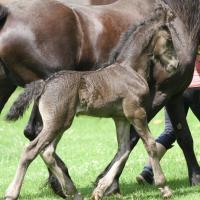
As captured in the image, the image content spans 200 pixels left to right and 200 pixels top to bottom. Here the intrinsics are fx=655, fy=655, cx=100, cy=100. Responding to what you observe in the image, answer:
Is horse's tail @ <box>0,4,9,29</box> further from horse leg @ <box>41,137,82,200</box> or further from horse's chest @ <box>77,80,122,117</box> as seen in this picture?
horse leg @ <box>41,137,82,200</box>

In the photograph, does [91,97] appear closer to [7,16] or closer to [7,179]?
[7,16]

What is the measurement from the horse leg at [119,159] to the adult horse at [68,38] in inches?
18.1

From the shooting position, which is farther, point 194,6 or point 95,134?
point 95,134

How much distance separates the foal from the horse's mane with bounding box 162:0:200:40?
0.57 m

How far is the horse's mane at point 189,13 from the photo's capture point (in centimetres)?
639

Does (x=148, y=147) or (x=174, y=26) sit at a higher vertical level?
(x=174, y=26)

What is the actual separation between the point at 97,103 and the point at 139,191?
1.35 metres

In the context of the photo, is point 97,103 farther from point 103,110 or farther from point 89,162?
point 89,162

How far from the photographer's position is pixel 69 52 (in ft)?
19.7

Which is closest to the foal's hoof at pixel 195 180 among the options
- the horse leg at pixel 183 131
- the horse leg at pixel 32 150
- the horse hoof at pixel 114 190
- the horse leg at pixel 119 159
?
the horse leg at pixel 183 131

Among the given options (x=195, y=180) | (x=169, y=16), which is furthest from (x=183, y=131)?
(x=169, y=16)

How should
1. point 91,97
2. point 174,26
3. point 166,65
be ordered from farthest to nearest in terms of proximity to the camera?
point 174,26 → point 166,65 → point 91,97

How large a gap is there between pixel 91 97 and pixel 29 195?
1.53 m

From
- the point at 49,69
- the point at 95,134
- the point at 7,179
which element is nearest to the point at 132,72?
the point at 49,69
